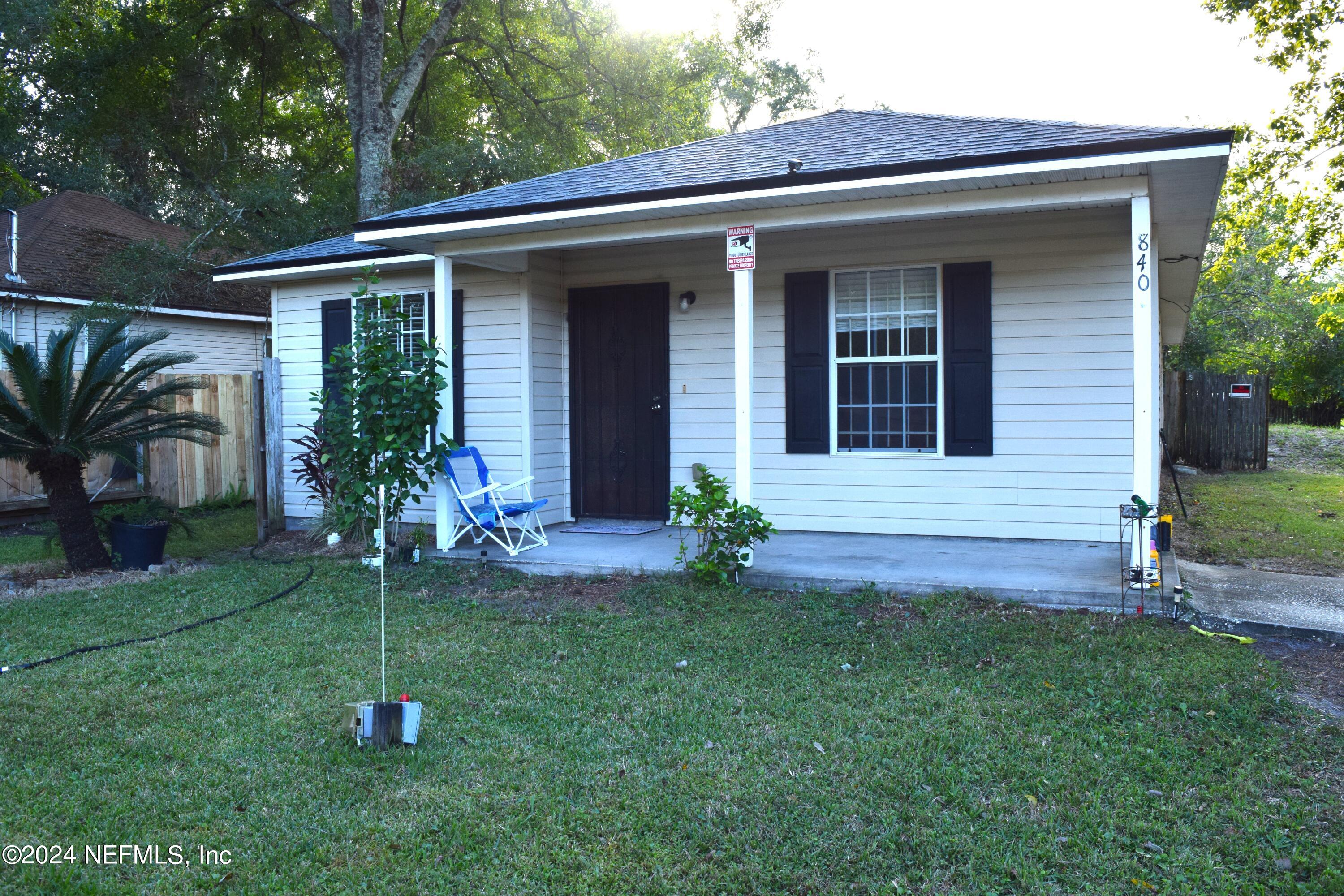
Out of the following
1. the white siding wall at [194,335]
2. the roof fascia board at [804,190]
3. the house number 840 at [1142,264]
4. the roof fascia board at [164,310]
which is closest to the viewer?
the roof fascia board at [804,190]

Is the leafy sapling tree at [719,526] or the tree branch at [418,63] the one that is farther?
the tree branch at [418,63]

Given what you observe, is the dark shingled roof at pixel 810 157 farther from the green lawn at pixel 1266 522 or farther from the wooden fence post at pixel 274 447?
the green lawn at pixel 1266 522

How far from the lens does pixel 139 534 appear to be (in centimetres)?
731

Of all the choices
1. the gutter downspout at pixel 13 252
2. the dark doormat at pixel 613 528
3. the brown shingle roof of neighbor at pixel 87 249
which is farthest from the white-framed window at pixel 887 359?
the gutter downspout at pixel 13 252

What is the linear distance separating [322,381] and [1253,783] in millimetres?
8635

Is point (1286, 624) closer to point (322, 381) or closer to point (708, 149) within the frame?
point (708, 149)

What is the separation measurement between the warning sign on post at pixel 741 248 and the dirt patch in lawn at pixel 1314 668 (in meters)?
3.68

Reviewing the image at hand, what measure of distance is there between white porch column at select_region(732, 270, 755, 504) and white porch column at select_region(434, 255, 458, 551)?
2405 mm

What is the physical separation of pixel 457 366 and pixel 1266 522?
8076 mm

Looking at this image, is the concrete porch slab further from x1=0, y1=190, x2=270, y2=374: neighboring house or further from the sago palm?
x1=0, y1=190, x2=270, y2=374: neighboring house

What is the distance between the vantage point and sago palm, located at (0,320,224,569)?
22.3 ft

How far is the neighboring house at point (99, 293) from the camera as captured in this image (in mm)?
12430

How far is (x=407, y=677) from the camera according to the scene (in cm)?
449

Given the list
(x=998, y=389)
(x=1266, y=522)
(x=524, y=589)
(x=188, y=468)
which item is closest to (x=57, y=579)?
(x=524, y=589)
